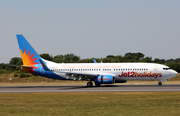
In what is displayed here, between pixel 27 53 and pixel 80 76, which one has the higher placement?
pixel 27 53

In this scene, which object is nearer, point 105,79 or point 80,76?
point 105,79

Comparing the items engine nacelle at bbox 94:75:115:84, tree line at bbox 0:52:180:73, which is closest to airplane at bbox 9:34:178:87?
engine nacelle at bbox 94:75:115:84

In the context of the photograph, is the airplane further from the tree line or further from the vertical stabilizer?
the tree line

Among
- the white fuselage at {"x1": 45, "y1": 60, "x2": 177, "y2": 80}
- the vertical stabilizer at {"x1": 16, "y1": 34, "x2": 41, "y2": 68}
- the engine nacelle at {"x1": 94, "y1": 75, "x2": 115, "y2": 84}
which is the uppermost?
the vertical stabilizer at {"x1": 16, "y1": 34, "x2": 41, "y2": 68}

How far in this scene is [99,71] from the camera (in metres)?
46.2

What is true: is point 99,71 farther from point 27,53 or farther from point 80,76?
point 27,53

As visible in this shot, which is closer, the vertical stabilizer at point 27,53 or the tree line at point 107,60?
the vertical stabilizer at point 27,53

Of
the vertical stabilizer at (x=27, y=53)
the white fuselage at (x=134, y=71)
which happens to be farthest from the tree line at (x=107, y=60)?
the vertical stabilizer at (x=27, y=53)

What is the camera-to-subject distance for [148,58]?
341 feet

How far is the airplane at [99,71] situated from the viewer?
44156mm

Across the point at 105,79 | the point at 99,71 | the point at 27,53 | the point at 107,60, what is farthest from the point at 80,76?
the point at 107,60

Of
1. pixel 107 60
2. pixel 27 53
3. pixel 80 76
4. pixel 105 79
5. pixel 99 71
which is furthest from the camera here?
pixel 107 60

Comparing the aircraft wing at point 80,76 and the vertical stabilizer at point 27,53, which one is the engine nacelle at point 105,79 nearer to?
the aircraft wing at point 80,76

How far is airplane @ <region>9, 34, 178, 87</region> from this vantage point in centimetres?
4416
